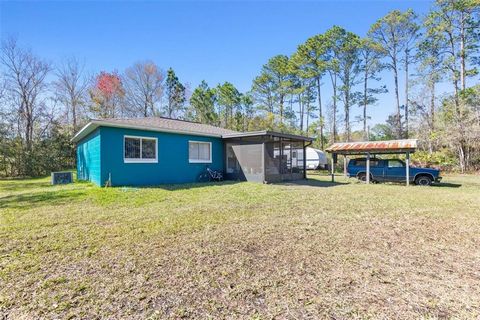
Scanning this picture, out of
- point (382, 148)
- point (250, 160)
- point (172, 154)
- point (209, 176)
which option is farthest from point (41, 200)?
point (382, 148)

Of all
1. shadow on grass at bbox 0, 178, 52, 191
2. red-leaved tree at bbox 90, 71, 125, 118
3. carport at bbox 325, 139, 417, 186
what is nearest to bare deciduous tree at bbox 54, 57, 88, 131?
red-leaved tree at bbox 90, 71, 125, 118

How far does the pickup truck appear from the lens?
1170cm

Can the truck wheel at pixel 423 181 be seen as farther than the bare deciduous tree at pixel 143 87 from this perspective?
No

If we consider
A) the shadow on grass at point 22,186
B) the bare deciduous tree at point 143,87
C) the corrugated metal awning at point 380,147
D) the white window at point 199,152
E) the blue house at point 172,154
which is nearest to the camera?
the blue house at point 172,154

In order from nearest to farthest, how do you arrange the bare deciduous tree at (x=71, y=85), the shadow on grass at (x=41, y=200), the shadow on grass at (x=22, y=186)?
the shadow on grass at (x=41, y=200)
the shadow on grass at (x=22, y=186)
the bare deciduous tree at (x=71, y=85)

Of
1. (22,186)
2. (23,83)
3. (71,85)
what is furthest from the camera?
(71,85)

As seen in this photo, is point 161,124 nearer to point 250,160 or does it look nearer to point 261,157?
point 250,160

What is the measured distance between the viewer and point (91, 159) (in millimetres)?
11305

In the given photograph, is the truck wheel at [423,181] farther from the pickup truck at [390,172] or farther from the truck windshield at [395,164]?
the truck windshield at [395,164]

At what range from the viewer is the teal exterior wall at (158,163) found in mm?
9422

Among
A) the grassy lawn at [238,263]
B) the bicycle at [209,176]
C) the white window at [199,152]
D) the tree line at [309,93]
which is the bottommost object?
the grassy lawn at [238,263]

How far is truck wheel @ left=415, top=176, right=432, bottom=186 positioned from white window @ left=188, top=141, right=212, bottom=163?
9.90 metres

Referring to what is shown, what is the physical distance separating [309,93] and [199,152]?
18443mm

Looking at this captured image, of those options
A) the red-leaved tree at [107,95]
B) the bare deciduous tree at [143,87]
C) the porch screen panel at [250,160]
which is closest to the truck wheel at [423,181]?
the porch screen panel at [250,160]
